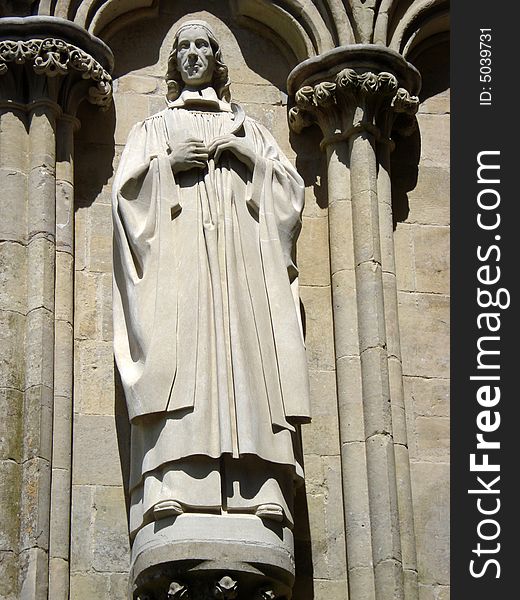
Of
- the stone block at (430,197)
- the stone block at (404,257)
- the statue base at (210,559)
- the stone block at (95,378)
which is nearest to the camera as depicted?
the statue base at (210,559)

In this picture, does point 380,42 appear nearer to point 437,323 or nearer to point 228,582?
point 437,323

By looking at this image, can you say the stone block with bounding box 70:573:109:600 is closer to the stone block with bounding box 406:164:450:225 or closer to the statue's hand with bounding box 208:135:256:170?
the statue's hand with bounding box 208:135:256:170

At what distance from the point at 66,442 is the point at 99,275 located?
1123mm

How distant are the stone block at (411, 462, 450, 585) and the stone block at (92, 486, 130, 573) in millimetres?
1590

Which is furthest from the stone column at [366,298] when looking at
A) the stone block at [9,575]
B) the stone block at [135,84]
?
the stone block at [9,575]

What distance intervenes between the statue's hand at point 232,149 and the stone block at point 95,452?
1584 mm

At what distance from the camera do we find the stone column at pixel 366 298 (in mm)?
9305

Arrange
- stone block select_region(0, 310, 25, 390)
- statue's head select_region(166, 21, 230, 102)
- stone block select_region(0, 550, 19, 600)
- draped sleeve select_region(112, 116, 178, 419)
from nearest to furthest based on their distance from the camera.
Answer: stone block select_region(0, 550, 19, 600)
draped sleeve select_region(112, 116, 178, 419)
stone block select_region(0, 310, 25, 390)
statue's head select_region(166, 21, 230, 102)

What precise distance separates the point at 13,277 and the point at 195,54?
67.7 inches

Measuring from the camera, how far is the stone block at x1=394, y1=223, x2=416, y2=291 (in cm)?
1035

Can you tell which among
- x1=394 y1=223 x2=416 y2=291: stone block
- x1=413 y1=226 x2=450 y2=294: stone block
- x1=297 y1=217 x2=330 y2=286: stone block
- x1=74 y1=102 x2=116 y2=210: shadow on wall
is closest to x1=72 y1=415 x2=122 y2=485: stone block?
x1=74 y1=102 x2=116 y2=210: shadow on wall

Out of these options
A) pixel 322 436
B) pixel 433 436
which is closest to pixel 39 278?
pixel 322 436

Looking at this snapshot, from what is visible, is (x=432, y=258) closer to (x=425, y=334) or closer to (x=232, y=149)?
(x=425, y=334)

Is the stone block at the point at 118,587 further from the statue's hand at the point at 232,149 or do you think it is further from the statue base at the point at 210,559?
the statue's hand at the point at 232,149
